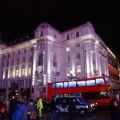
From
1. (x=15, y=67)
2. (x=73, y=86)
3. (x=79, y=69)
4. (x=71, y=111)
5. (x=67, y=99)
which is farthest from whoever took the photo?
(x=15, y=67)

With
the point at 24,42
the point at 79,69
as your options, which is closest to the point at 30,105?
the point at 79,69

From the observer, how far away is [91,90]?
943 inches

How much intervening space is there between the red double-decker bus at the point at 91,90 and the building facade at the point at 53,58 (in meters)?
15.7

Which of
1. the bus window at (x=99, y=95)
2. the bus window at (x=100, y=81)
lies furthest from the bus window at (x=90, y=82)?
the bus window at (x=99, y=95)

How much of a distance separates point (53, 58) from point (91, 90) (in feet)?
78.5

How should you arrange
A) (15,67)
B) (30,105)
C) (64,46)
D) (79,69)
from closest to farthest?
(30,105), (79,69), (64,46), (15,67)

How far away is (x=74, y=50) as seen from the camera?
151 feet

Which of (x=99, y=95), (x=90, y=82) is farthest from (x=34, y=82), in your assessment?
(x=99, y=95)

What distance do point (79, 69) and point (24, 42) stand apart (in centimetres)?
2047

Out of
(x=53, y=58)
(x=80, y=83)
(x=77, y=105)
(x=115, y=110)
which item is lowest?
(x=77, y=105)

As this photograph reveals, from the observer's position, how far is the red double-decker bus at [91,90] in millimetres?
23172

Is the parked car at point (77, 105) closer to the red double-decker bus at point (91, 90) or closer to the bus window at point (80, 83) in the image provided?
the red double-decker bus at point (91, 90)

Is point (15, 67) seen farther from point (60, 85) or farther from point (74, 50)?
point (60, 85)

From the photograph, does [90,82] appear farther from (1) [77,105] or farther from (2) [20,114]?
(2) [20,114]
